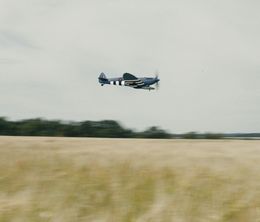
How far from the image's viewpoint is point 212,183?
9773 millimetres

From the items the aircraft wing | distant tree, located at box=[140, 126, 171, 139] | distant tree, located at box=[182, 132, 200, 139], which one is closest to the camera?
the aircraft wing

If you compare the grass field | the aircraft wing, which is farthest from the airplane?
the grass field

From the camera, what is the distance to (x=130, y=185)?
9.81 metres

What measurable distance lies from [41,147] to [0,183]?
3.83 metres

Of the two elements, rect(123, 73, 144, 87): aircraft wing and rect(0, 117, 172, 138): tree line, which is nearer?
rect(123, 73, 144, 87): aircraft wing

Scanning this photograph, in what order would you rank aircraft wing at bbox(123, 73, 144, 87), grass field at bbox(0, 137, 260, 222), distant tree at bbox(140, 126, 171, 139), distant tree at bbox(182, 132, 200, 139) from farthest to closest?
distant tree at bbox(140, 126, 171, 139) < distant tree at bbox(182, 132, 200, 139) < aircraft wing at bbox(123, 73, 144, 87) < grass field at bbox(0, 137, 260, 222)

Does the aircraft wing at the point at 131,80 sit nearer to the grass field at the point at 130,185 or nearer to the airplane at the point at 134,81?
the airplane at the point at 134,81

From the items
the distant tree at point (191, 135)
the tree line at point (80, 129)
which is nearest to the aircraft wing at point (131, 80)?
the distant tree at point (191, 135)

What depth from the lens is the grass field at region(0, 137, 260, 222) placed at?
863cm

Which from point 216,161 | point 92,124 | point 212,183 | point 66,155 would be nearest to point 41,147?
point 66,155

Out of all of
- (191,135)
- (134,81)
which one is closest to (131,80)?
(134,81)

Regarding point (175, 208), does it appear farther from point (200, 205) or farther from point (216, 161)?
point (216, 161)

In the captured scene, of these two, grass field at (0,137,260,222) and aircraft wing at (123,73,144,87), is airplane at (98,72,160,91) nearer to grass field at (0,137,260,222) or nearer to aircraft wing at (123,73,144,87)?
aircraft wing at (123,73,144,87)

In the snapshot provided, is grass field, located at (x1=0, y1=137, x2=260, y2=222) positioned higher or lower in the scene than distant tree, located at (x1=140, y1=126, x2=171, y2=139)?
lower
